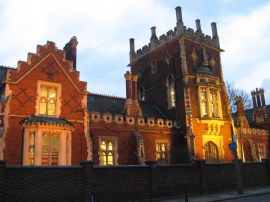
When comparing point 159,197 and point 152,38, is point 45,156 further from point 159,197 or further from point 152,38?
point 152,38

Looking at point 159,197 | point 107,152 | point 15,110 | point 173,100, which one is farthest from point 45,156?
point 173,100

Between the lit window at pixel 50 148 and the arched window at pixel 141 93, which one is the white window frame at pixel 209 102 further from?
Answer: the lit window at pixel 50 148

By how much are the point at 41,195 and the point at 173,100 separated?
1618cm

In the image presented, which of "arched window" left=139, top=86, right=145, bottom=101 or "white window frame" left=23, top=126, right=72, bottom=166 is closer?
"white window frame" left=23, top=126, right=72, bottom=166

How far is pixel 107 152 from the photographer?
1989 cm

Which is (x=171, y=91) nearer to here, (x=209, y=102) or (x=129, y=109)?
(x=209, y=102)

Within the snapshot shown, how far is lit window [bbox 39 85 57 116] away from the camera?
16984 mm

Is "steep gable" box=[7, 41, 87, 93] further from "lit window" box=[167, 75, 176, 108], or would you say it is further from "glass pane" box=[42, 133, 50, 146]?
"lit window" box=[167, 75, 176, 108]

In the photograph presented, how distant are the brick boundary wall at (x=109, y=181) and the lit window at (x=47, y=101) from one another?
620cm

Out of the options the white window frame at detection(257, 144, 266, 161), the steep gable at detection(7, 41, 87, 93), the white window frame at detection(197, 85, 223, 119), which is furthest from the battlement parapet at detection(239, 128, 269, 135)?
the steep gable at detection(7, 41, 87, 93)

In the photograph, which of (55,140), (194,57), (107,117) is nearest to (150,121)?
(107,117)

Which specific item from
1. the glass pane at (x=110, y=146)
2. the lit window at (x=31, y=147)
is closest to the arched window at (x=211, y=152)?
the glass pane at (x=110, y=146)

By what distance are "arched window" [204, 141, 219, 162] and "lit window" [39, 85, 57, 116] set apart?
12.5 m

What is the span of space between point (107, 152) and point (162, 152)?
15.2ft
